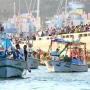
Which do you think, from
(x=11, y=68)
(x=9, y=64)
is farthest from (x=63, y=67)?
(x=9, y=64)

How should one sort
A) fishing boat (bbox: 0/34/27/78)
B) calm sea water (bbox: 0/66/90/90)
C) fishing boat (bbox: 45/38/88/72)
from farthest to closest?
fishing boat (bbox: 45/38/88/72) < fishing boat (bbox: 0/34/27/78) < calm sea water (bbox: 0/66/90/90)

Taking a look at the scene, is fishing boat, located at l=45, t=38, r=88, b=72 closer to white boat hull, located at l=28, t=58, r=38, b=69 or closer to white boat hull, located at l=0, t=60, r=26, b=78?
white boat hull, located at l=28, t=58, r=38, b=69

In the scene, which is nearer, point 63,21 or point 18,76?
point 18,76

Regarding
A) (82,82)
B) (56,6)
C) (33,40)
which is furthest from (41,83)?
(56,6)

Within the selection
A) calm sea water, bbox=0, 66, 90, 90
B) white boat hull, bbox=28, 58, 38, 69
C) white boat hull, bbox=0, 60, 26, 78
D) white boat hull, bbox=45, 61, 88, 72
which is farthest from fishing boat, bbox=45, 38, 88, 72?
calm sea water, bbox=0, 66, 90, 90

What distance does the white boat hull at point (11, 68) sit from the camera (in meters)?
46.9

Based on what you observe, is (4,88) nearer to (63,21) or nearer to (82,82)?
(82,82)

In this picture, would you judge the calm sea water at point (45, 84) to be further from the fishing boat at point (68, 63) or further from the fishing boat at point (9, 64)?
the fishing boat at point (68, 63)

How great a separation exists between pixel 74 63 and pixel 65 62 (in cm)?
107

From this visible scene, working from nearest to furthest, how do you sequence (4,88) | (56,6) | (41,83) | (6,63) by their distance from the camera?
(4,88), (41,83), (6,63), (56,6)

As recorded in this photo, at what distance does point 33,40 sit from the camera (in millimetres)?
95500

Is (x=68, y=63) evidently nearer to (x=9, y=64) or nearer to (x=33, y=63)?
(x=9, y=64)

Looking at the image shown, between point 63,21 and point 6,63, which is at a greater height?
point 63,21

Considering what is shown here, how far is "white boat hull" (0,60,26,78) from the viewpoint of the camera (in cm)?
4691
